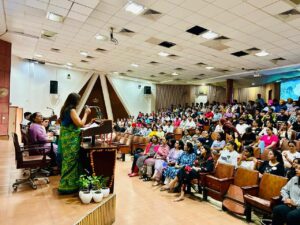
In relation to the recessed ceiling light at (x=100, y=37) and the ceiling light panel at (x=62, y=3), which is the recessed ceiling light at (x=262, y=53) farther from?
the ceiling light panel at (x=62, y=3)

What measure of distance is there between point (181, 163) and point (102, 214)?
224 centimetres

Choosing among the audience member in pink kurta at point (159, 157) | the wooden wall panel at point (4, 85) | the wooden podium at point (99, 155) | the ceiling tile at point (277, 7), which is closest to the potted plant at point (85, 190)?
the wooden podium at point (99, 155)

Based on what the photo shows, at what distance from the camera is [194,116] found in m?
10.8

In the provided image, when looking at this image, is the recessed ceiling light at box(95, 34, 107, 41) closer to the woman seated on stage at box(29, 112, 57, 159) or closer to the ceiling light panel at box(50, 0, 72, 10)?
the ceiling light panel at box(50, 0, 72, 10)

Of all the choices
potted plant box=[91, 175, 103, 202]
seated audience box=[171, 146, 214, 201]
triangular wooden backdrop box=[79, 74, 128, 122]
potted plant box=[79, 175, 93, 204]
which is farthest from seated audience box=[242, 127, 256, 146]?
triangular wooden backdrop box=[79, 74, 128, 122]

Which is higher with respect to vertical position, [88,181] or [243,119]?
[243,119]

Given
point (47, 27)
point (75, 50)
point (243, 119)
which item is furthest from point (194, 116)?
point (47, 27)

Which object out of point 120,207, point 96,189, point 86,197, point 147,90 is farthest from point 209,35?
point 147,90

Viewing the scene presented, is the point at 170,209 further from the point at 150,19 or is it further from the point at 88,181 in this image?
the point at 150,19

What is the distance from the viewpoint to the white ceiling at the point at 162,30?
4703 millimetres

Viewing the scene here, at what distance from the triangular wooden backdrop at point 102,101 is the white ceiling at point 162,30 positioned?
3468mm

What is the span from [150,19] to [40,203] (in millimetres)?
4203

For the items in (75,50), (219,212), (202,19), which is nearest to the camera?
(219,212)

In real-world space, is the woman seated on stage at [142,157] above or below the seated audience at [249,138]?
below
